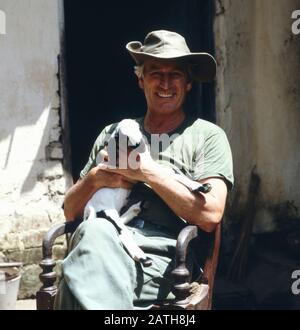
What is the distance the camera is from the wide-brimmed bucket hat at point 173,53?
3598 mm

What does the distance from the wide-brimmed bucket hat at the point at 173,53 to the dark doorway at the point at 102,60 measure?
2.49 m

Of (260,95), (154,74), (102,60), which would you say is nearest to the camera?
(154,74)

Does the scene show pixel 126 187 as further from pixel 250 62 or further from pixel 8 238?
pixel 250 62

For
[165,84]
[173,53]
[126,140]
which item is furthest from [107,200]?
[173,53]

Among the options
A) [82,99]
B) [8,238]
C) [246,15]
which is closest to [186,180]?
[8,238]

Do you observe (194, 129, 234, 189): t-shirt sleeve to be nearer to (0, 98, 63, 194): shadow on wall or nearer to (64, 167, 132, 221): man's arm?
(64, 167, 132, 221): man's arm

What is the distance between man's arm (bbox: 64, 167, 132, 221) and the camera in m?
3.54

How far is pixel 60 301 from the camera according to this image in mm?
3174

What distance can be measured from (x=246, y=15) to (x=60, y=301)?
3.22 meters

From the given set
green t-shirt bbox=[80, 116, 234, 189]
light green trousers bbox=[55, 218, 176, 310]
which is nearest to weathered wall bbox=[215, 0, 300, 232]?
green t-shirt bbox=[80, 116, 234, 189]

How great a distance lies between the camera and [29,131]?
5.10 metres

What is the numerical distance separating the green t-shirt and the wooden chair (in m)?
0.31

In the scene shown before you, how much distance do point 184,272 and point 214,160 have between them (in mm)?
669

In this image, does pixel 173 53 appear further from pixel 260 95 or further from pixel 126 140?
pixel 260 95
